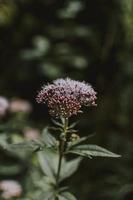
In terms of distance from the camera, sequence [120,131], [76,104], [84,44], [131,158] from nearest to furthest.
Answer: [76,104], [131,158], [120,131], [84,44]

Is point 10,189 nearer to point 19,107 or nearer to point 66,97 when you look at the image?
point 66,97

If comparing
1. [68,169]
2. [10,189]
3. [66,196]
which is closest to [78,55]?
[10,189]

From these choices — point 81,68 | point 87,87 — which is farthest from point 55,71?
point 87,87

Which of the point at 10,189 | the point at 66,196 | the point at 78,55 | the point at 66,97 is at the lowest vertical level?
the point at 66,196

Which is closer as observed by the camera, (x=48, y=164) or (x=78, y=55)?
(x=48, y=164)

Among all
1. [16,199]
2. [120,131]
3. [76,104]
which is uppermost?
[120,131]

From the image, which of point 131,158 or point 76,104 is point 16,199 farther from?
point 131,158

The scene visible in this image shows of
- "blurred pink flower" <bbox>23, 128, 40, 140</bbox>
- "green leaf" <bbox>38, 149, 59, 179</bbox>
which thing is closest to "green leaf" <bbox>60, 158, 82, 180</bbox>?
"green leaf" <bbox>38, 149, 59, 179</bbox>
